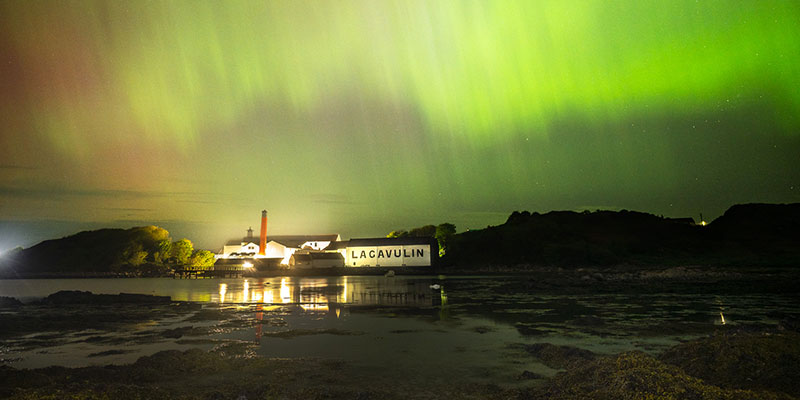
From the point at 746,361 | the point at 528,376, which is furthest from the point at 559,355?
the point at 746,361

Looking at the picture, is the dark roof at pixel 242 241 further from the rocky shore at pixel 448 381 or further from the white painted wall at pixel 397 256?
the rocky shore at pixel 448 381

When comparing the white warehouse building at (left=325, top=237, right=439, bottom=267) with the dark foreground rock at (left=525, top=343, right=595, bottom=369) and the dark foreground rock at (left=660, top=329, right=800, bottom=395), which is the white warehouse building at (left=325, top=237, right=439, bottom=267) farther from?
the dark foreground rock at (left=660, top=329, right=800, bottom=395)

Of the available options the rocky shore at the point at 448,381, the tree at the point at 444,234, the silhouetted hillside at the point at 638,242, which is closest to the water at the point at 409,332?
the rocky shore at the point at 448,381

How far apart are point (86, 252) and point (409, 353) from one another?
576 feet

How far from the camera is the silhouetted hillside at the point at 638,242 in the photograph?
9850 cm

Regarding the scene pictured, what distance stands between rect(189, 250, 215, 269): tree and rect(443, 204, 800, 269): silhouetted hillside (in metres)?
68.1

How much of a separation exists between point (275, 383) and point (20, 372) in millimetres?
6699

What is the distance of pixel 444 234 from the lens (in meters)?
125

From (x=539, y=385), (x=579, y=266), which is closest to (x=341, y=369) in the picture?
(x=539, y=385)

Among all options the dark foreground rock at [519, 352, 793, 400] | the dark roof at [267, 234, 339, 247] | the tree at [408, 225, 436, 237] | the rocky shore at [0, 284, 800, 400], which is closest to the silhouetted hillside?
the tree at [408, 225, 436, 237]

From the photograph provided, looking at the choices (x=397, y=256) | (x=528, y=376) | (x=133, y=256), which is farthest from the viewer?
(x=133, y=256)

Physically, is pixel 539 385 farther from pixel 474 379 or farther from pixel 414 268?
pixel 414 268

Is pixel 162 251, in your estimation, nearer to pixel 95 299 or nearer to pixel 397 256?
pixel 397 256

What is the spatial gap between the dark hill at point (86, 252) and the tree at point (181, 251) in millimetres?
6982
